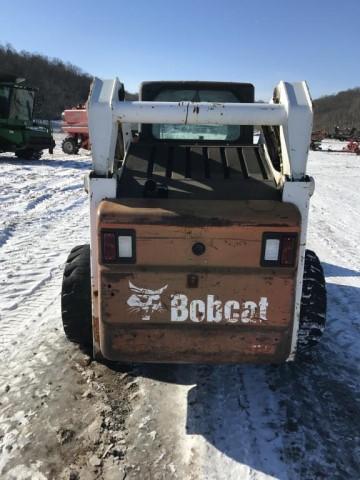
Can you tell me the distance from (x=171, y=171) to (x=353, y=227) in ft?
17.0

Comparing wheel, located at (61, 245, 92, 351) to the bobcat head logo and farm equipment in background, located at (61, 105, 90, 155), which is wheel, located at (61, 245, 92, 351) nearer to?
the bobcat head logo

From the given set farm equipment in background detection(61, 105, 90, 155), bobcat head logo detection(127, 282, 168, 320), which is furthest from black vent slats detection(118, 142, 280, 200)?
farm equipment in background detection(61, 105, 90, 155)

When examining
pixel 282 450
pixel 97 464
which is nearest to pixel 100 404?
pixel 97 464

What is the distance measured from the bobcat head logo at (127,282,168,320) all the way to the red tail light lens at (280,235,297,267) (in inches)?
25.1

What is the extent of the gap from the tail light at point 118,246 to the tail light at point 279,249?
682mm

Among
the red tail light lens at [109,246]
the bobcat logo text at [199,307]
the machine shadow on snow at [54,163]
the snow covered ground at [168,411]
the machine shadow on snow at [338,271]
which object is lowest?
the machine shadow on snow at [54,163]

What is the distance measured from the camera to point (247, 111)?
99.7 inches

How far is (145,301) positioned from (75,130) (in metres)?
17.8

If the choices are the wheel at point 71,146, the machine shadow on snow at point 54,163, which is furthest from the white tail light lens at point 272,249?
the wheel at point 71,146

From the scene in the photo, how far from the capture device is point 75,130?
62.7ft

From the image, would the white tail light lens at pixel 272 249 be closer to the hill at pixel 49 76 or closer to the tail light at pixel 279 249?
the tail light at pixel 279 249

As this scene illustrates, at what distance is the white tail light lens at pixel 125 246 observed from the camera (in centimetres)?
242

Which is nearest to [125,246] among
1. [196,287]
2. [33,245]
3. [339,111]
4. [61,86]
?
[196,287]

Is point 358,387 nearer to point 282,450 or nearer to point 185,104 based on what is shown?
point 282,450
